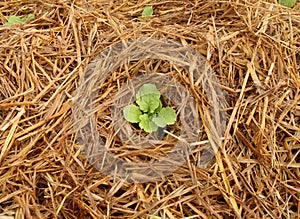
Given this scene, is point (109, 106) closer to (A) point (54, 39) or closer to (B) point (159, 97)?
(B) point (159, 97)

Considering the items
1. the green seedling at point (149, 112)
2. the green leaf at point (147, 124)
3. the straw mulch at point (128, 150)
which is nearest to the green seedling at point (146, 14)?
the straw mulch at point (128, 150)

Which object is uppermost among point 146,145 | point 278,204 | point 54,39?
point 54,39

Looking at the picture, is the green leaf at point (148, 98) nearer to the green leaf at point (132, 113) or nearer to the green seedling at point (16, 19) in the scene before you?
the green leaf at point (132, 113)


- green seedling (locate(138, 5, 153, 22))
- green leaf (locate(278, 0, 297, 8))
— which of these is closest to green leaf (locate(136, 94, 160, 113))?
green seedling (locate(138, 5, 153, 22))

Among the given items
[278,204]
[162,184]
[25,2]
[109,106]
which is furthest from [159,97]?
[25,2]

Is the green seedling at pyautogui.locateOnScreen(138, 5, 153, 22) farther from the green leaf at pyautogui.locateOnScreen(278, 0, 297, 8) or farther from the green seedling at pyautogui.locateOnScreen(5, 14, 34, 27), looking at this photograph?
the green leaf at pyautogui.locateOnScreen(278, 0, 297, 8)
